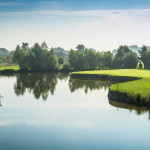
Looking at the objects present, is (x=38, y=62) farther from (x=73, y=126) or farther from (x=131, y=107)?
(x=73, y=126)

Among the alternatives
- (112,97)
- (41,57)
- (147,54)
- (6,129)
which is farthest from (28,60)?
(6,129)

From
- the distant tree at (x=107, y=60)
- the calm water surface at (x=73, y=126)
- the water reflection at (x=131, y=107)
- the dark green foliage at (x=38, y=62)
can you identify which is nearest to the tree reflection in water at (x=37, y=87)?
the calm water surface at (x=73, y=126)

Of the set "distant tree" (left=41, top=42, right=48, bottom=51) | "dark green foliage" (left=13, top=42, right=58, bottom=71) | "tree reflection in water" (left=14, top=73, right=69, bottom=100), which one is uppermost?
"distant tree" (left=41, top=42, right=48, bottom=51)

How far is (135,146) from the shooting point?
18.8m

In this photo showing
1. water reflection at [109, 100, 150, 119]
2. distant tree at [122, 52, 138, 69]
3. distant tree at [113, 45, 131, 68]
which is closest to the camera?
water reflection at [109, 100, 150, 119]

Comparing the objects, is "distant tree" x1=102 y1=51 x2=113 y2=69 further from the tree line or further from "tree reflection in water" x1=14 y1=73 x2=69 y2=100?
"tree reflection in water" x1=14 y1=73 x2=69 y2=100

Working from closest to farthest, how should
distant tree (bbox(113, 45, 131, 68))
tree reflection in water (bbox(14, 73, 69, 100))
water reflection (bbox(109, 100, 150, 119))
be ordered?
water reflection (bbox(109, 100, 150, 119)) < tree reflection in water (bbox(14, 73, 69, 100)) < distant tree (bbox(113, 45, 131, 68))

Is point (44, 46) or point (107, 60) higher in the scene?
point (44, 46)

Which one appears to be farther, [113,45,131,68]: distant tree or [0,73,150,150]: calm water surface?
[113,45,131,68]: distant tree

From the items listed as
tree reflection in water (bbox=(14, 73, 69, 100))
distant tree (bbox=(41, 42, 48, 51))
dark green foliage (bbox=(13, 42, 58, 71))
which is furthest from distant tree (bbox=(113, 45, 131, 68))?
tree reflection in water (bbox=(14, 73, 69, 100))

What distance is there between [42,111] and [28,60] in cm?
8346

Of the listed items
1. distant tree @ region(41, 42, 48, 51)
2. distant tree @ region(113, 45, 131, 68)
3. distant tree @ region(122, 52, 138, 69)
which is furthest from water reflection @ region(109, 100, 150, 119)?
distant tree @ region(41, 42, 48, 51)

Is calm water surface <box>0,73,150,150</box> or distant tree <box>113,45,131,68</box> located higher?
distant tree <box>113,45,131,68</box>

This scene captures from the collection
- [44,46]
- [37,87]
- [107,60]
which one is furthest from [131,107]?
[107,60]
